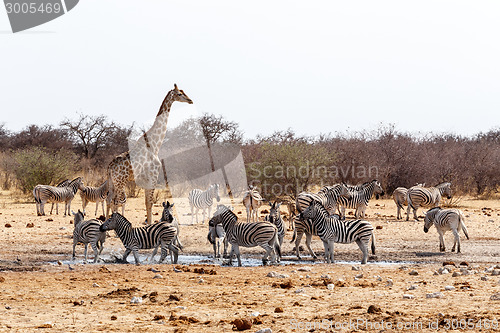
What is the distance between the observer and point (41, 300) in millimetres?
7957

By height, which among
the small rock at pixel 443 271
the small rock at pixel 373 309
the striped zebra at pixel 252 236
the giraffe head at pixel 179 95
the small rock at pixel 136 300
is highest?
the giraffe head at pixel 179 95

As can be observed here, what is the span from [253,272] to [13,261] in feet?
14.7

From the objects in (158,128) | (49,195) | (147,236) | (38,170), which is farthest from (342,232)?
(38,170)

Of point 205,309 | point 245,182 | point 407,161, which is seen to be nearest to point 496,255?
point 205,309

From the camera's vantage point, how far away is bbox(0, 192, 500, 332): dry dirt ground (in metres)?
6.62

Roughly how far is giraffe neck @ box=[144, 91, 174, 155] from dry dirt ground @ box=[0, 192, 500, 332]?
98.8 inches

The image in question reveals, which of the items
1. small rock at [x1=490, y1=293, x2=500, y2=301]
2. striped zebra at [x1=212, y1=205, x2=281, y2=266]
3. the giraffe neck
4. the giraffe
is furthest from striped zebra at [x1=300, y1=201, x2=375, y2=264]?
the giraffe neck

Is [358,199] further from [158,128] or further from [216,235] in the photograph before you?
[216,235]

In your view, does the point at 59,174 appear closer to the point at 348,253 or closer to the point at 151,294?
the point at 348,253

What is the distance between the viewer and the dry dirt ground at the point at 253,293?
6625mm

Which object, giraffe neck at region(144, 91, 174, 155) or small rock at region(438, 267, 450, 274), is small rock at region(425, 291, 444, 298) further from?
giraffe neck at region(144, 91, 174, 155)

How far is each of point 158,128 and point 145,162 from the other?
2.87ft

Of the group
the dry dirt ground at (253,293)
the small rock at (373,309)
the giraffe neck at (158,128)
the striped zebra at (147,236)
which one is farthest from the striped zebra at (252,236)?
the small rock at (373,309)

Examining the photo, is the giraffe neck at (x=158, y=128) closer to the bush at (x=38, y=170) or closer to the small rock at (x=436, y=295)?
the small rock at (x=436, y=295)
